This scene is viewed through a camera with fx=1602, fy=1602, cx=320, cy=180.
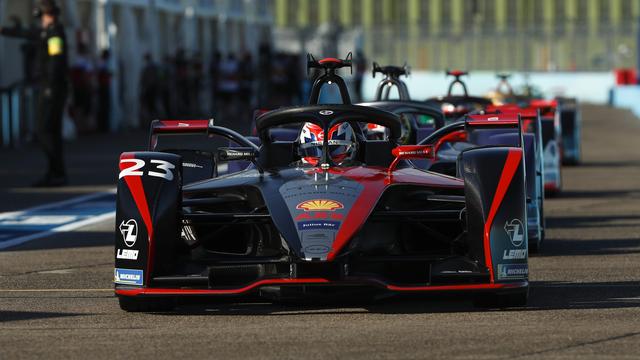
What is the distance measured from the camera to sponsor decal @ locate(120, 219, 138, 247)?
8266 mm

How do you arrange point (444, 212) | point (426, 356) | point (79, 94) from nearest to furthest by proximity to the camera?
1. point (426, 356)
2. point (444, 212)
3. point (79, 94)

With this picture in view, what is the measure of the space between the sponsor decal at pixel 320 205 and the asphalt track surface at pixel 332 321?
1.76ft

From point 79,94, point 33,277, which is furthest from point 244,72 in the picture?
point 33,277

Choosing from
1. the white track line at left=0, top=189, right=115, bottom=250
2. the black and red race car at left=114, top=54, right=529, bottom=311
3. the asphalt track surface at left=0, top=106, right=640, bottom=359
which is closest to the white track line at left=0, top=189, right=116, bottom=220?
the white track line at left=0, top=189, right=115, bottom=250

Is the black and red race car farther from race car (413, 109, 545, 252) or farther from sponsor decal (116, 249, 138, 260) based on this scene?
race car (413, 109, 545, 252)

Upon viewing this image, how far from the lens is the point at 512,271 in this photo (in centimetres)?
818

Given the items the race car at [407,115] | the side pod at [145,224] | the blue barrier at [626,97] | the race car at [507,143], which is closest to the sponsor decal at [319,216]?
the side pod at [145,224]

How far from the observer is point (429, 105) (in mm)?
14188

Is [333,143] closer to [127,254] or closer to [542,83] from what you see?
[127,254]

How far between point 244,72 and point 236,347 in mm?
38665

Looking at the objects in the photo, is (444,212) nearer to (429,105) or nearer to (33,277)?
(33,277)

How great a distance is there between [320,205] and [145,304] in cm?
104

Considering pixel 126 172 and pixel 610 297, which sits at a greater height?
pixel 126 172

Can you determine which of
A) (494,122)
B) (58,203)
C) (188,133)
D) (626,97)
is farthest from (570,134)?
(626,97)
